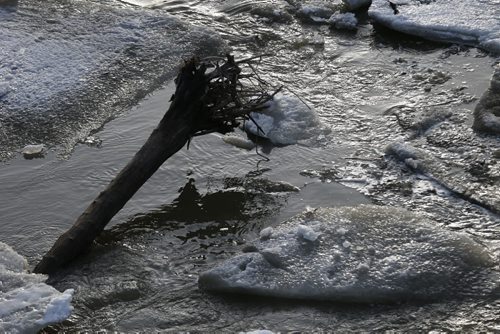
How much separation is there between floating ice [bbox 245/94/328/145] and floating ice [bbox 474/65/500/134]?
99cm

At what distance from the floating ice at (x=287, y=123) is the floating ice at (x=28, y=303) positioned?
6.37 ft

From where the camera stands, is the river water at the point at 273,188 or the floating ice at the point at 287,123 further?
the floating ice at the point at 287,123

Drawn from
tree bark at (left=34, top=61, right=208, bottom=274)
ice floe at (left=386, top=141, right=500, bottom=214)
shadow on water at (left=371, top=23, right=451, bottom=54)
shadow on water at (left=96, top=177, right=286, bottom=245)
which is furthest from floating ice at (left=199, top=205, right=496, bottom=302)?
shadow on water at (left=371, top=23, right=451, bottom=54)

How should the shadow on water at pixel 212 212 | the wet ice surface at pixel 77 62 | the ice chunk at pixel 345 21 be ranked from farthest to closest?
the ice chunk at pixel 345 21
the wet ice surface at pixel 77 62
the shadow on water at pixel 212 212

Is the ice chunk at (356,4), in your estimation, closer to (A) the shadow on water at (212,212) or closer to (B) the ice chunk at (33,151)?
(A) the shadow on water at (212,212)

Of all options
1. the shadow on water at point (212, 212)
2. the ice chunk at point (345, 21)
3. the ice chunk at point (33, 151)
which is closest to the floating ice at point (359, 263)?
the shadow on water at point (212, 212)

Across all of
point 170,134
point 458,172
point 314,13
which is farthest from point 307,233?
point 314,13

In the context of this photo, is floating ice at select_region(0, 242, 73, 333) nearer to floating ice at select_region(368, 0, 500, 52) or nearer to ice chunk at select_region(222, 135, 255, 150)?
ice chunk at select_region(222, 135, 255, 150)

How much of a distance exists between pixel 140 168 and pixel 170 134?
258mm

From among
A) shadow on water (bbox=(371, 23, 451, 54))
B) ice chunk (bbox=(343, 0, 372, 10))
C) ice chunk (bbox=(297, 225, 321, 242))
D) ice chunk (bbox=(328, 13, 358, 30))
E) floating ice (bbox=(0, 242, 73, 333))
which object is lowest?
floating ice (bbox=(0, 242, 73, 333))

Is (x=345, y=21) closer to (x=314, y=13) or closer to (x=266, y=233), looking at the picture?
(x=314, y=13)

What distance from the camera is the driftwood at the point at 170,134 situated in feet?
14.4

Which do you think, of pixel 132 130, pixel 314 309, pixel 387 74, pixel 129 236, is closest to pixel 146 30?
pixel 132 130

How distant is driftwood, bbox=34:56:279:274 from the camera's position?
14.4ft
